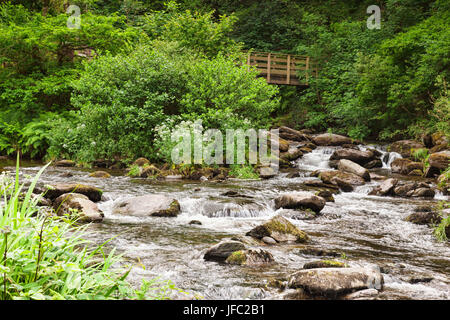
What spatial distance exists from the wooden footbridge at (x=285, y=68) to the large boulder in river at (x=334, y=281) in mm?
22239

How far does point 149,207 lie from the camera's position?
8.59 meters

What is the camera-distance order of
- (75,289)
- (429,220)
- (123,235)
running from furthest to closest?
(429,220), (123,235), (75,289)

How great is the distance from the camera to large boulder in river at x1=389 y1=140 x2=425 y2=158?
17.0m

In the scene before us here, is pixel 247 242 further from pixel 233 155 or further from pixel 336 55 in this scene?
pixel 336 55

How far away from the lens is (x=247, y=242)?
6281 mm

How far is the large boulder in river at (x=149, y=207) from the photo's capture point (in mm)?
8453

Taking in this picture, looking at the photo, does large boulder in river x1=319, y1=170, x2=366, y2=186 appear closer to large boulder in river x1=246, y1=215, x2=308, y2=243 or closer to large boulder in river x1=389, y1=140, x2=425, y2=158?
large boulder in river x1=389, y1=140, x2=425, y2=158

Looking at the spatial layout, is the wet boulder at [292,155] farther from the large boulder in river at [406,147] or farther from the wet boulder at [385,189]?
the wet boulder at [385,189]

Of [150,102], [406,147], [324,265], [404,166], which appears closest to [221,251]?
[324,265]

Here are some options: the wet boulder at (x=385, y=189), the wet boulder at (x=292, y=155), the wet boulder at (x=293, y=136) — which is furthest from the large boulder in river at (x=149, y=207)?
the wet boulder at (x=293, y=136)

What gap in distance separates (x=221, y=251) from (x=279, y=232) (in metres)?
1.49

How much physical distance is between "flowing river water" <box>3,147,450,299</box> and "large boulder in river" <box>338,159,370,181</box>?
1417 mm

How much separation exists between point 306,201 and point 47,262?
7008mm

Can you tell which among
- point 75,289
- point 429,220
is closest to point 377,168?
point 429,220
